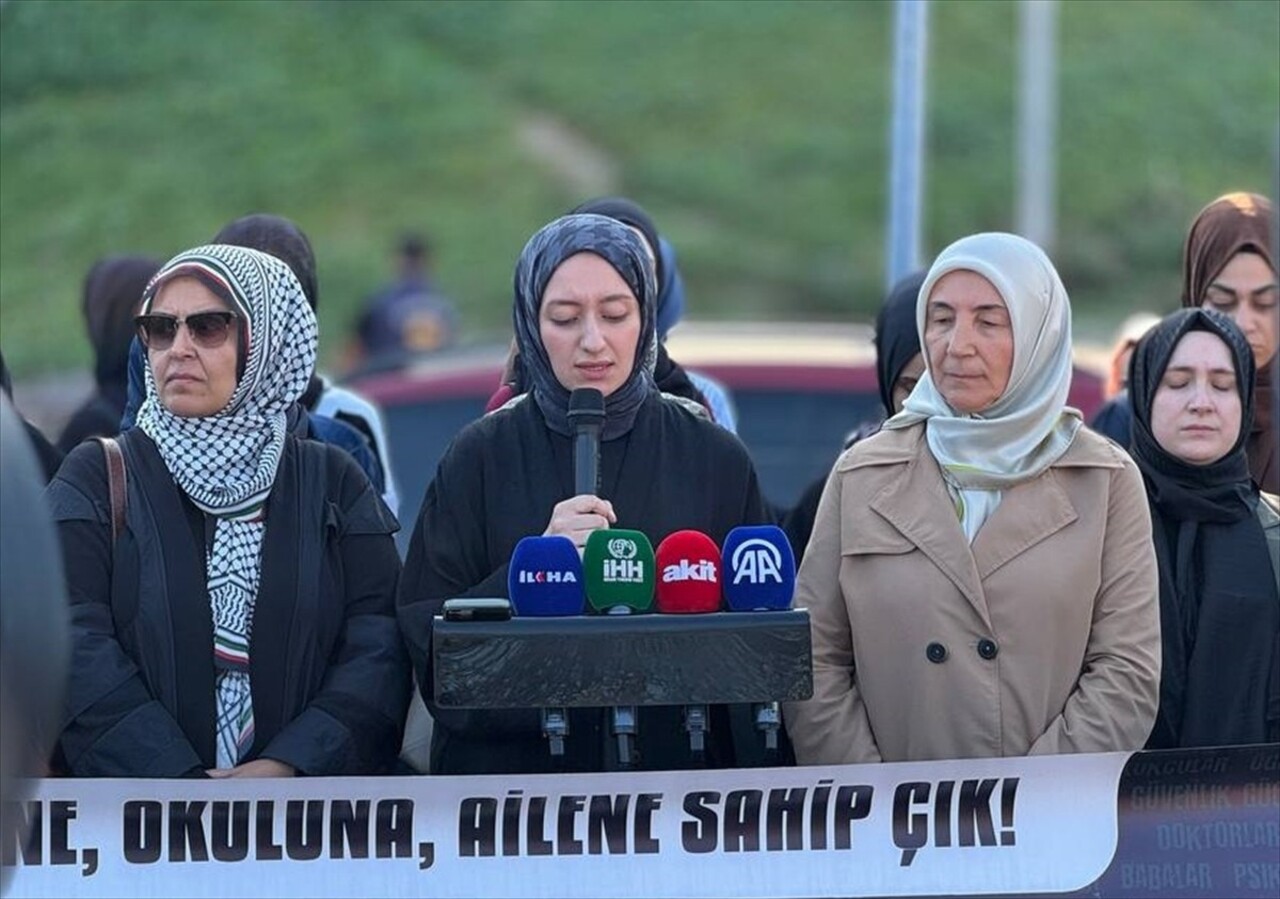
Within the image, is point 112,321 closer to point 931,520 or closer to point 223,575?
point 223,575

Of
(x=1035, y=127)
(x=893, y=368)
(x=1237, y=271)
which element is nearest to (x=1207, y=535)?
(x=893, y=368)

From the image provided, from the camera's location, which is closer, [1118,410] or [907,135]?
[1118,410]

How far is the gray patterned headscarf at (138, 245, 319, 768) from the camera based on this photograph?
4090 millimetres

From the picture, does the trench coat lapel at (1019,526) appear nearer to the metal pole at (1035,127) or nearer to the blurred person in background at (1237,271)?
the blurred person in background at (1237,271)

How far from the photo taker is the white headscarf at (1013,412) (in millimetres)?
4207

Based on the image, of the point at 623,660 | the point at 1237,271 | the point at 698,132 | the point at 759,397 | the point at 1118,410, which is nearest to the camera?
the point at 623,660

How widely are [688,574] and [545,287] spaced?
31.5 inches

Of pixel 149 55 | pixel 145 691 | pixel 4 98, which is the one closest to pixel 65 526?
pixel 145 691

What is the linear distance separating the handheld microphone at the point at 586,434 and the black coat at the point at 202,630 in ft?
1.55

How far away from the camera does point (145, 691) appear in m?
4.02

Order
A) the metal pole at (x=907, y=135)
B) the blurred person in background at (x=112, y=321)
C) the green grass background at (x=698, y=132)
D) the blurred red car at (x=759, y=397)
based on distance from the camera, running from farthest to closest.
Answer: the green grass background at (x=698, y=132) → the blurred red car at (x=759, y=397) → the metal pole at (x=907, y=135) → the blurred person in background at (x=112, y=321)

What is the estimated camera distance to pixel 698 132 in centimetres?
2577

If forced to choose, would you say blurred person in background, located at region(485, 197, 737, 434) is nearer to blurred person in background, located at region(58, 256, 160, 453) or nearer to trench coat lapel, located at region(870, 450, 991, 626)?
trench coat lapel, located at region(870, 450, 991, 626)

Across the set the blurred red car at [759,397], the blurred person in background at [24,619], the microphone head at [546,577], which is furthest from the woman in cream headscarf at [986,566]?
the blurred red car at [759,397]
